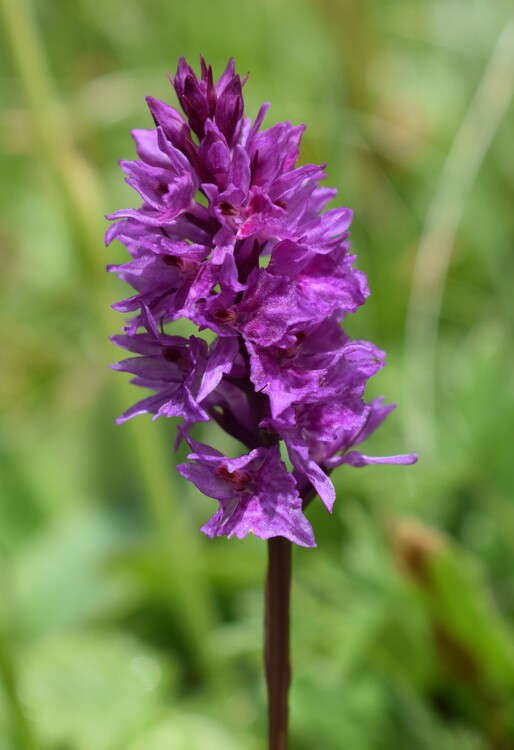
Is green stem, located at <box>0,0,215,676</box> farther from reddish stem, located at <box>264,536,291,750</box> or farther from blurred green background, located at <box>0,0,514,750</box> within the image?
reddish stem, located at <box>264,536,291,750</box>

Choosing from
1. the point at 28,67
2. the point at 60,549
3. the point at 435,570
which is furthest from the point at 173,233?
the point at 60,549

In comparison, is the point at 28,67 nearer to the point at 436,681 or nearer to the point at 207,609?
the point at 207,609

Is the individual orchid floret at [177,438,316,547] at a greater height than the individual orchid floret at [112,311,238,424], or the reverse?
the individual orchid floret at [112,311,238,424]

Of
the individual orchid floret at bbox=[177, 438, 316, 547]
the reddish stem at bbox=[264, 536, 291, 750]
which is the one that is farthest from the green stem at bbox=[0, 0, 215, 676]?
the individual orchid floret at bbox=[177, 438, 316, 547]

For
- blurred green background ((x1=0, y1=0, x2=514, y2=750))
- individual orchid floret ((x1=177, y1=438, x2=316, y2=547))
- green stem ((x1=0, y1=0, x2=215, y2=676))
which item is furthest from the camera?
green stem ((x1=0, y1=0, x2=215, y2=676))

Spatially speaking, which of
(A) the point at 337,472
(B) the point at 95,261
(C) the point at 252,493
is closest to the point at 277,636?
(C) the point at 252,493

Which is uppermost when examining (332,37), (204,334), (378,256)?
(332,37)

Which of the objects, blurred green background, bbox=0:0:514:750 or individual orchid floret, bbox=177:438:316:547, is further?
blurred green background, bbox=0:0:514:750
